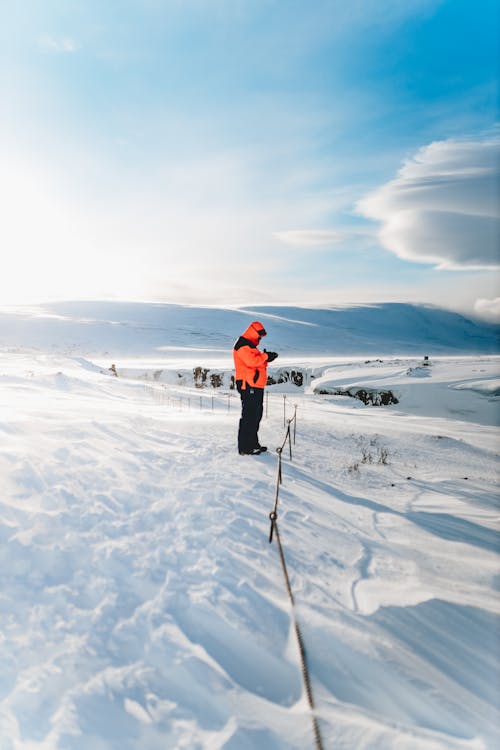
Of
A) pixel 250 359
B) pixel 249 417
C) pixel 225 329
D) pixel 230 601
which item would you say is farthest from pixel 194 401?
pixel 225 329

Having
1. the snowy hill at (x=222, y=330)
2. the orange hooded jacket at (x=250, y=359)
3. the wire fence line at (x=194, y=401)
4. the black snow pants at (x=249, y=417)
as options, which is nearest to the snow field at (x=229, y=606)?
the black snow pants at (x=249, y=417)

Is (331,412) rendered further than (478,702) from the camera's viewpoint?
Yes

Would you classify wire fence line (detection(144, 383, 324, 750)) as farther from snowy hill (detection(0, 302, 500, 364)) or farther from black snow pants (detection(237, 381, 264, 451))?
snowy hill (detection(0, 302, 500, 364))

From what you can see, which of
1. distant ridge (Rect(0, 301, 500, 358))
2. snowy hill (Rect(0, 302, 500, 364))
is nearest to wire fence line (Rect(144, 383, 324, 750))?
snowy hill (Rect(0, 302, 500, 364))

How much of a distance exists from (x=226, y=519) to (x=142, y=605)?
4.20 feet

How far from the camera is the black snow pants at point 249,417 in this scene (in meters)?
5.93

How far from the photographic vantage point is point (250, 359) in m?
5.83

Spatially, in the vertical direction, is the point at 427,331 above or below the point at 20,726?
above

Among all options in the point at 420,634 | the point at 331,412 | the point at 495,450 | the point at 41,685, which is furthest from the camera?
the point at 331,412

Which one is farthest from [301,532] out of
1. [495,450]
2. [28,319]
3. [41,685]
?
[28,319]

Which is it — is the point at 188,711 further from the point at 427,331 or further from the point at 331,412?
the point at 427,331

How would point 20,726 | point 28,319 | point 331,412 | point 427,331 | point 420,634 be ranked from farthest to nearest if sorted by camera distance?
1. point 427,331
2. point 28,319
3. point 331,412
4. point 420,634
5. point 20,726

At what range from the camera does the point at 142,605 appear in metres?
2.49

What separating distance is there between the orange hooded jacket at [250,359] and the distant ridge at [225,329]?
3362 cm
